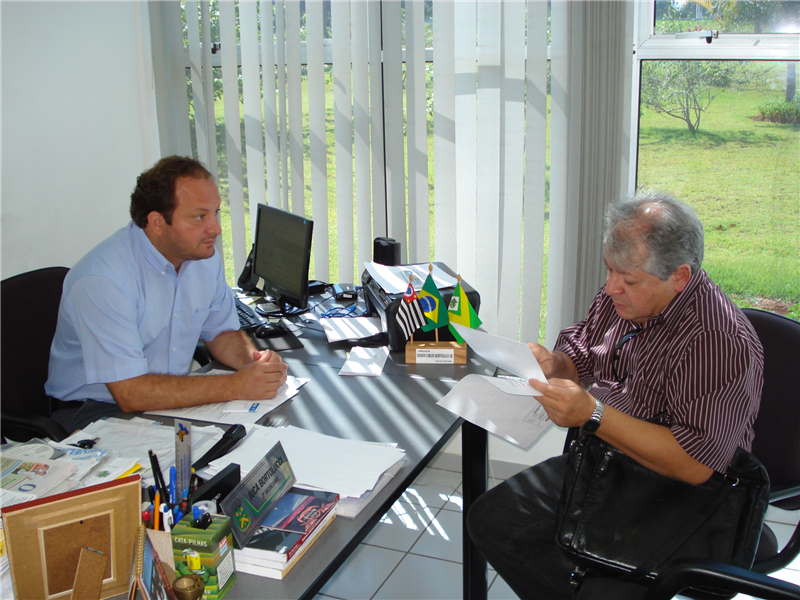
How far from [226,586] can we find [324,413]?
0.69 meters

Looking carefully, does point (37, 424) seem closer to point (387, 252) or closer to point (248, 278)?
point (248, 278)

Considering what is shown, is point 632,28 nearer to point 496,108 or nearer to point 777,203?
point 496,108

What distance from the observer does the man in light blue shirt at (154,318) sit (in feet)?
5.86

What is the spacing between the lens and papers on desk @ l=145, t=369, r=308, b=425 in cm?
170

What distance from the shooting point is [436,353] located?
210 centimetres

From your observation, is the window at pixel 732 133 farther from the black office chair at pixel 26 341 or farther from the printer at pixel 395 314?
the black office chair at pixel 26 341

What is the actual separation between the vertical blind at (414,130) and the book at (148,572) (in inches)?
82.3

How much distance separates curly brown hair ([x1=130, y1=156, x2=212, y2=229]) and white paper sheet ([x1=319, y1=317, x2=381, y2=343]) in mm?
666

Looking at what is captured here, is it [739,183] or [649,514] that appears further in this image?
[739,183]

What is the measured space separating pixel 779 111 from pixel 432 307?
5.25 feet

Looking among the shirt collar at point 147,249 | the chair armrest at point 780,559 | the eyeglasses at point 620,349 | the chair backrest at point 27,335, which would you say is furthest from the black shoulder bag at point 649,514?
the chair backrest at point 27,335

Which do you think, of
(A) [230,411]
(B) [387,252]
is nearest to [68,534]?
(A) [230,411]

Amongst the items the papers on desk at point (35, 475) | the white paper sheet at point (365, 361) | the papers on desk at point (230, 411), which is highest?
the papers on desk at point (35, 475)

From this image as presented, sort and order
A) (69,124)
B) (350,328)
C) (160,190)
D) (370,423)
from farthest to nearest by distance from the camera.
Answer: (69,124) < (350,328) < (160,190) < (370,423)
